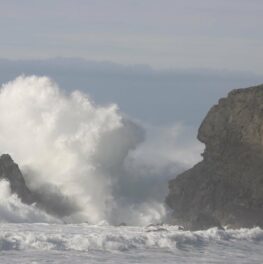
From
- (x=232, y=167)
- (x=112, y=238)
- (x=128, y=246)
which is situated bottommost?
(x=128, y=246)

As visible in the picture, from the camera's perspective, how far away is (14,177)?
41500 mm

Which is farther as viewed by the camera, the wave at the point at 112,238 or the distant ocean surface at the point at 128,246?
the wave at the point at 112,238

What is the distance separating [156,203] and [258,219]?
1066cm

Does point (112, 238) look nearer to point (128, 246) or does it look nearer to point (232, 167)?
point (128, 246)

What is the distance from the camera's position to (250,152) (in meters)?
36.2

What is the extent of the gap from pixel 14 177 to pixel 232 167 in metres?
9.85

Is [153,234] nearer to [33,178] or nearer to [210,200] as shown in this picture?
[210,200]

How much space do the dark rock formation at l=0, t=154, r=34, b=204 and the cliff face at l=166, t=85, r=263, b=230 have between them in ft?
23.2

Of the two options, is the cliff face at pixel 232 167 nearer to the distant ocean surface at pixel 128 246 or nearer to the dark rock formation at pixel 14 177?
the distant ocean surface at pixel 128 246

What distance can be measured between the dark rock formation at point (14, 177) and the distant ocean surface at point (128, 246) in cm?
692

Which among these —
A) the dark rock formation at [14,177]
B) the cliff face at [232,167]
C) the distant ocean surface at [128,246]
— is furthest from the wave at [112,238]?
the dark rock formation at [14,177]

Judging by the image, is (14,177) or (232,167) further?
(14,177)

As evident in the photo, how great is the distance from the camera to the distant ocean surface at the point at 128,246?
28.1 m

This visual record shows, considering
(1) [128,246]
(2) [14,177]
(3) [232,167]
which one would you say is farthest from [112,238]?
(2) [14,177]
